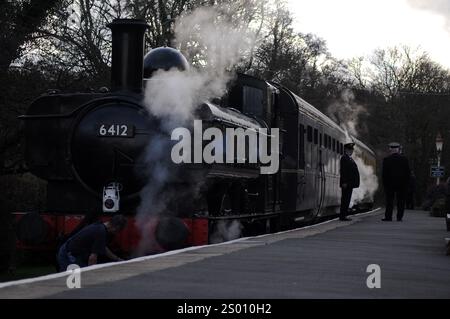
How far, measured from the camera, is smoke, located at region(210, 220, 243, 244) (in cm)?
1093

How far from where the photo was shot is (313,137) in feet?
57.7

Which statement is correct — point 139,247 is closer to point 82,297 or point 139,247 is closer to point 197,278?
point 197,278

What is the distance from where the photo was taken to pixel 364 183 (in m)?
29.1

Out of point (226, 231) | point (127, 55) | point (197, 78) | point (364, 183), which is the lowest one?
point (226, 231)

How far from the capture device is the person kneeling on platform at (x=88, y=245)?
946 cm

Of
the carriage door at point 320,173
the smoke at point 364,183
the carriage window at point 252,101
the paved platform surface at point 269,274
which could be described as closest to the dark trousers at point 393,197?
the carriage door at point 320,173

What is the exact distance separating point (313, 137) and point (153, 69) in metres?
6.67

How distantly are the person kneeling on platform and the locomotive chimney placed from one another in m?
2.04

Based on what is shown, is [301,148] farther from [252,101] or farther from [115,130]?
[115,130]

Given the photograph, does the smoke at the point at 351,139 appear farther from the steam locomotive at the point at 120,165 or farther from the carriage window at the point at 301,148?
the steam locomotive at the point at 120,165

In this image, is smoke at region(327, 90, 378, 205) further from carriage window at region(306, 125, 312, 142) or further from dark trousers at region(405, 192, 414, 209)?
carriage window at region(306, 125, 312, 142)

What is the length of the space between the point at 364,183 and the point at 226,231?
1829 cm

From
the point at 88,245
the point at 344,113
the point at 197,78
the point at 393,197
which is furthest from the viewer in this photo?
the point at 344,113

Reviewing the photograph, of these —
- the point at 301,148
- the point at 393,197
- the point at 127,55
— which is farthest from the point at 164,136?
the point at 393,197
